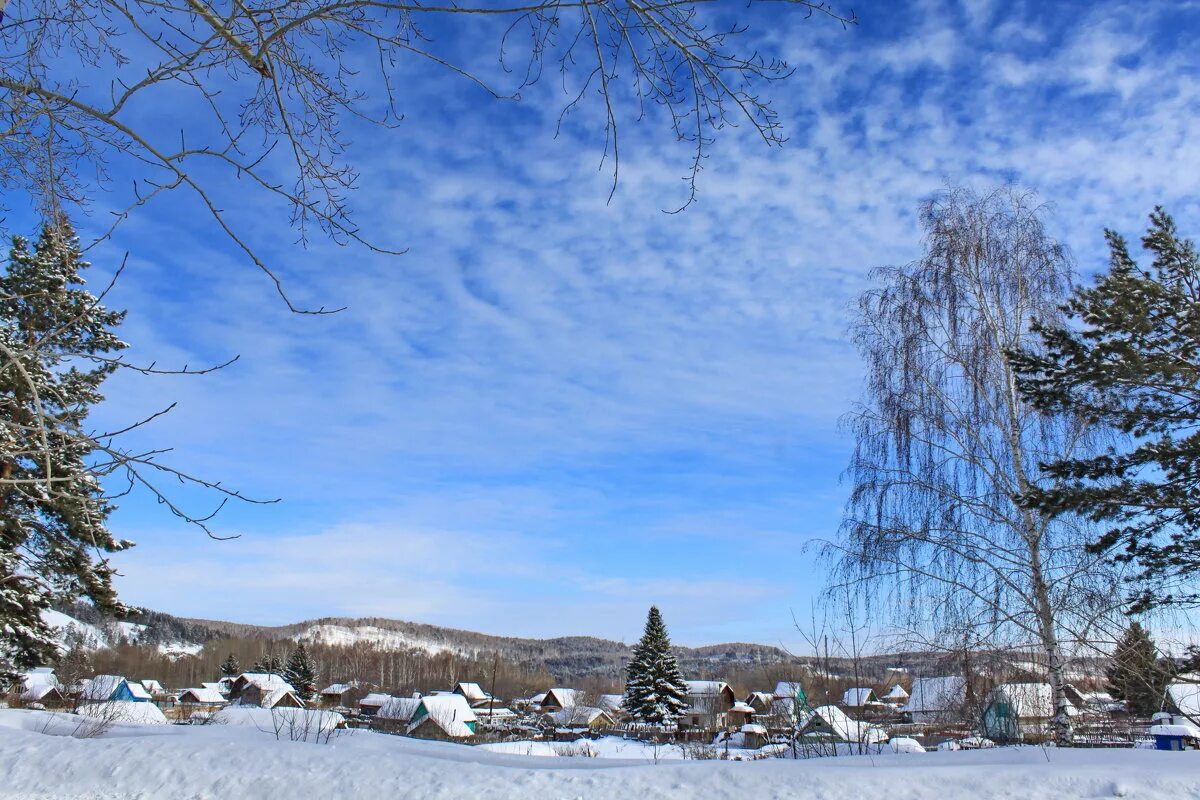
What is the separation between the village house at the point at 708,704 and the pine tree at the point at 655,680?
1876mm

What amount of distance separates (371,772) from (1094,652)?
7.24 m

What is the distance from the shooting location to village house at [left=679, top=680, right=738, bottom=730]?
46188 mm

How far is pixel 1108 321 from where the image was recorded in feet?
29.9

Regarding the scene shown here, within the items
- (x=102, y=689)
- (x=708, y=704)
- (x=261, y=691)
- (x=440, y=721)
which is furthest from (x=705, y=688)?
(x=102, y=689)

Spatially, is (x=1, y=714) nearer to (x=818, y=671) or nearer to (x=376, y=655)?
(x=818, y=671)

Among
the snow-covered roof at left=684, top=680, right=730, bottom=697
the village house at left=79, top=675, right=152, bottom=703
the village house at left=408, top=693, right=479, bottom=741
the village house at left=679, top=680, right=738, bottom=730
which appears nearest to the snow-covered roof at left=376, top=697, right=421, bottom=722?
the village house at left=408, top=693, right=479, bottom=741

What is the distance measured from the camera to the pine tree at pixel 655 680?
42000mm

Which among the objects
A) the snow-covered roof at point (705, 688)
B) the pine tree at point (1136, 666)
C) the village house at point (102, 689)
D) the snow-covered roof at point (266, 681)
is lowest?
the snow-covered roof at point (266, 681)

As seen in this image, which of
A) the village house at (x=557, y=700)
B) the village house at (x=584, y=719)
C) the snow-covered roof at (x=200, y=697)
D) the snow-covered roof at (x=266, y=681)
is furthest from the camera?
the village house at (x=557, y=700)

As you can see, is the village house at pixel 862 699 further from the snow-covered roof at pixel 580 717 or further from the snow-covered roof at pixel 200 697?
the snow-covered roof at pixel 200 697

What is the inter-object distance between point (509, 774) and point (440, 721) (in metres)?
29.3

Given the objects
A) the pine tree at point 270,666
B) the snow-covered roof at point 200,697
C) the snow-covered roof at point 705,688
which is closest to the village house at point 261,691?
the snow-covered roof at point 200,697

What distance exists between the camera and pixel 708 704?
5494cm

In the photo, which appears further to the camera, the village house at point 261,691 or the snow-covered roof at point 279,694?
the village house at point 261,691
